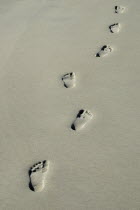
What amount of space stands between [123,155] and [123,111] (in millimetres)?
280

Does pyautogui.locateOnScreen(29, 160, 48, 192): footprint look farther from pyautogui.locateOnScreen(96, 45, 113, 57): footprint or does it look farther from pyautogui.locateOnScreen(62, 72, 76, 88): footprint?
pyautogui.locateOnScreen(96, 45, 113, 57): footprint

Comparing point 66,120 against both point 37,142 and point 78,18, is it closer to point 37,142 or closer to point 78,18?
point 37,142

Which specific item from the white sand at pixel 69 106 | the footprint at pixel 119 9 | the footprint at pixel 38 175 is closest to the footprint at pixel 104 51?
the white sand at pixel 69 106

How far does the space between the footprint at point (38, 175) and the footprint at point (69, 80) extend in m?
0.55

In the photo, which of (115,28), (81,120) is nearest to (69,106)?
(81,120)

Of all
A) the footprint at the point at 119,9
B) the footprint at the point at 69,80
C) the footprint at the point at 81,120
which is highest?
the footprint at the point at 119,9

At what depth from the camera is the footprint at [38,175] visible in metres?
1.27

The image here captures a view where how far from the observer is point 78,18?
7.75 ft

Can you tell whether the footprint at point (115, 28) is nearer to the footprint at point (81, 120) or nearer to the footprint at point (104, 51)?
the footprint at point (104, 51)

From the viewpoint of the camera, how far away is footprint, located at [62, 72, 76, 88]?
176 centimetres

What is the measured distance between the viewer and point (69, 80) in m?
1.78

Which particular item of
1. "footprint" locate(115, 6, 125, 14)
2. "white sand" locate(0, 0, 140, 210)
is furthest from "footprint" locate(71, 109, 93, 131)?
"footprint" locate(115, 6, 125, 14)

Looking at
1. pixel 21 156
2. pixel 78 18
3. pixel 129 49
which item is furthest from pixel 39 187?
pixel 78 18

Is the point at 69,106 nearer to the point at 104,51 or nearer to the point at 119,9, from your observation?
the point at 104,51
